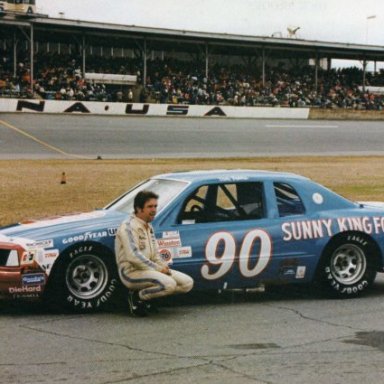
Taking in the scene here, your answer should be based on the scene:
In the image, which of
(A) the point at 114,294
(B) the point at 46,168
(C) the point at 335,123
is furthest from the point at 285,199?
(C) the point at 335,123

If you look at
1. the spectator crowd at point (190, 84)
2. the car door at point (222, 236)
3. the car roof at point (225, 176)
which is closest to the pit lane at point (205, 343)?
the car door at point (222, 236)

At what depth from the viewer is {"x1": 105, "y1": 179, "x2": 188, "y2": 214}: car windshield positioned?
838cm

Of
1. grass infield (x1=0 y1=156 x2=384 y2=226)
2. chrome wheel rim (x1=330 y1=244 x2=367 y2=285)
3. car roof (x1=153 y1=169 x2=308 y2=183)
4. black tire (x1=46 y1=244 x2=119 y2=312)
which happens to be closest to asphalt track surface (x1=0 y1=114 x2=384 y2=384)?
black tire (x1=46 y1=244 x2=119 y2=312)

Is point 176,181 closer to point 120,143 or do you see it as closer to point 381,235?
point 381,235

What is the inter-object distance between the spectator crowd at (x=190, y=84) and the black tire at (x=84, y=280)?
39.1 m

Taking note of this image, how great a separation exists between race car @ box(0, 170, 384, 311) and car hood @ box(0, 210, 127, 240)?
1 centimetres

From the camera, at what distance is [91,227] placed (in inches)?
311

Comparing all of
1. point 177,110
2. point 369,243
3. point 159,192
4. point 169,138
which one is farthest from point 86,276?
point 177,110

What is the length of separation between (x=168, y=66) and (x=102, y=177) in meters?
36.6

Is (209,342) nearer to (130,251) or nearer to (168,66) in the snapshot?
(130,251)

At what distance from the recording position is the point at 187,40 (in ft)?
200

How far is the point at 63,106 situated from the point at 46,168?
57.7 ft

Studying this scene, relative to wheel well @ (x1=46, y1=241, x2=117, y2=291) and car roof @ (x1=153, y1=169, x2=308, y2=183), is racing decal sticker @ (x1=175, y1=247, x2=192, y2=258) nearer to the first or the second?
wheel well @ (x1=46, y1=241, x2=117, y2=291)

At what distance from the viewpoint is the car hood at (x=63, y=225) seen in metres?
7.80
